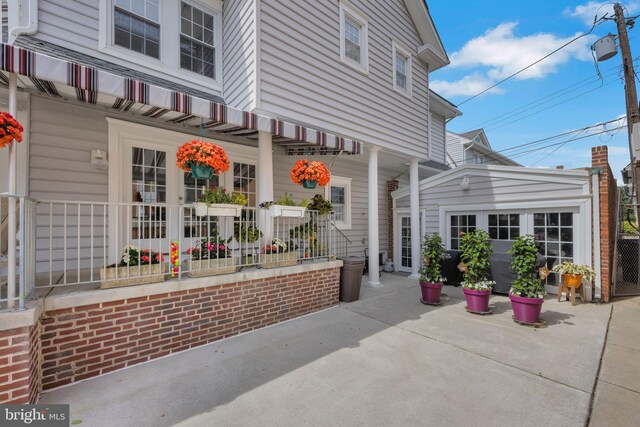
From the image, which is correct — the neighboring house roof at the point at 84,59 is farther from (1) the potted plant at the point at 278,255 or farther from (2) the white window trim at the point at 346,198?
(2) the white window trim at the point at 346,198

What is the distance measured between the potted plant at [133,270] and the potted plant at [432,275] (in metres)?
4.54

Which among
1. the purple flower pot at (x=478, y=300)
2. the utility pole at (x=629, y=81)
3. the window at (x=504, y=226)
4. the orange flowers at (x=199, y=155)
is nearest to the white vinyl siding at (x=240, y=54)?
the orange flowers at (x=199, y=155)

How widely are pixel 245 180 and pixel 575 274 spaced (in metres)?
6.94

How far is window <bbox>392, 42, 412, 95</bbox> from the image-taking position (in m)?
7.56

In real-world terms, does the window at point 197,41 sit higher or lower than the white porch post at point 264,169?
higher

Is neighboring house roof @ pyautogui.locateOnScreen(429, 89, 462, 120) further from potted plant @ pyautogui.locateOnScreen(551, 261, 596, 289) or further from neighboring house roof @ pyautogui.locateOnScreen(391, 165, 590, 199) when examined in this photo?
potted plant @ pyautogui.locateOnScreen(551, 261, 596, 289)

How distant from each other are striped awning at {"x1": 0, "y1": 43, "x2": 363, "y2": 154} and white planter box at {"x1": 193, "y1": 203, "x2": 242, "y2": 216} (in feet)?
3.72

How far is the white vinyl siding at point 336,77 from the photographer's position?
492 centimetres

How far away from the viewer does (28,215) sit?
2.91 meters

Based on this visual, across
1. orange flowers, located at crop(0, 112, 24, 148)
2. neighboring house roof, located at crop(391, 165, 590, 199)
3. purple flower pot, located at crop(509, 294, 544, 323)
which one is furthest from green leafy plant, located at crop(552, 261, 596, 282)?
orange flowers, located at crop(0, 112, 24, 148)

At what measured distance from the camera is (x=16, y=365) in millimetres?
2318

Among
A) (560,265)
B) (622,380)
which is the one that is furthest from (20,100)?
(560,265)

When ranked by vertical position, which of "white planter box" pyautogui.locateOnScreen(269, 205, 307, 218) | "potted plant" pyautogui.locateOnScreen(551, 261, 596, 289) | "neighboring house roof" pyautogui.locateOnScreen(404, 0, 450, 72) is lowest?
"potted plant" pyautogui.locateOnScreen(551, 261, 596, 289)

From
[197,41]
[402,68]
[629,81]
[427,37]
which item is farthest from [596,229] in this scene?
[197,41]
